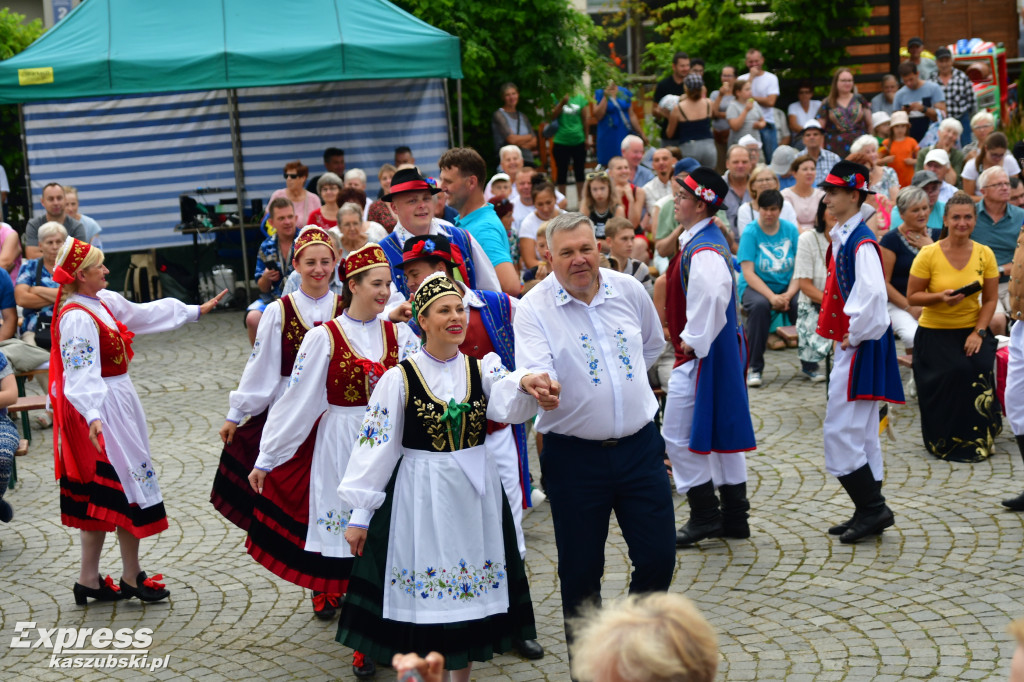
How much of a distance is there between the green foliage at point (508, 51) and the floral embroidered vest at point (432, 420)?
1099cm

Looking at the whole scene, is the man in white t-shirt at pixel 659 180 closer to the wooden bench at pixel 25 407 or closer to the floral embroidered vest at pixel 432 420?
the wooden bench at pixel 25 407

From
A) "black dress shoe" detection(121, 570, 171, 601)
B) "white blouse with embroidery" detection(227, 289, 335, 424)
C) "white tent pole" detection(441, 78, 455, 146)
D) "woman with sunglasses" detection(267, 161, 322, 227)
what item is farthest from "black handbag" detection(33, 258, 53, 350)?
"white blouse with embroidery" detection(227, 289, 335, 424)

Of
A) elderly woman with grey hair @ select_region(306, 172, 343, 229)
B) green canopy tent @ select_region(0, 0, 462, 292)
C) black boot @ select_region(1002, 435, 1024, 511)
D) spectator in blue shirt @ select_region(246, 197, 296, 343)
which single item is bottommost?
black boot @ select_region(1002, 435, 1024, 511)

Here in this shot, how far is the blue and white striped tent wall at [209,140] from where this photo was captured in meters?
13.8

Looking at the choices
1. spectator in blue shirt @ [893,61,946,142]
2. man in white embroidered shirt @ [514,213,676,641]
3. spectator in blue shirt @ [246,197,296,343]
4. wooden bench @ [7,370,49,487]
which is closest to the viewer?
man in white embroidered shirt @ [514,213,676,641]

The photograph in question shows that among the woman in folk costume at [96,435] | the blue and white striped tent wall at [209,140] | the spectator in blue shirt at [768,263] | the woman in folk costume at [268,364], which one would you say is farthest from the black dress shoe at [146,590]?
the blue and white striped tent wall at [209,140]

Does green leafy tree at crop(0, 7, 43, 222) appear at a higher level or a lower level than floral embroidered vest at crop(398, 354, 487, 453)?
higher

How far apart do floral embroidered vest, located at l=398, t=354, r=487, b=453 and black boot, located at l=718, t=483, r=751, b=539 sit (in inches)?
92.5

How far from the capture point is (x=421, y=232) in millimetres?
5840

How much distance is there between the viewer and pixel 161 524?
19.1 ft

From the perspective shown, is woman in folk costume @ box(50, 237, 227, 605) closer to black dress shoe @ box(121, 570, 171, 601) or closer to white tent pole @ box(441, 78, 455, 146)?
black dress shoe @ box(121, 570, 171, 601)

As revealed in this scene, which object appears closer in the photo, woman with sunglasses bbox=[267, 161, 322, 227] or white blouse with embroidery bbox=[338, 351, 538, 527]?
white blouse with embroidery bbox=[338, 351, 538, 527]

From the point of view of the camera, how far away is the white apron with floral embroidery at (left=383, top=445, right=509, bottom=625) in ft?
14.1

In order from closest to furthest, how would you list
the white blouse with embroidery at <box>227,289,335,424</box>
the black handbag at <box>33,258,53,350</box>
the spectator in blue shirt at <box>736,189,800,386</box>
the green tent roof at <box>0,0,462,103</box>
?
the white blouse with embroidery at <box>227,289,335,424</box>
the spectator in blue shirt at <box>736,189,800,386</box>
the black handbag at <box>33,258,53,350</box>
the green tent roof at <box>0,0,462,103</box>
